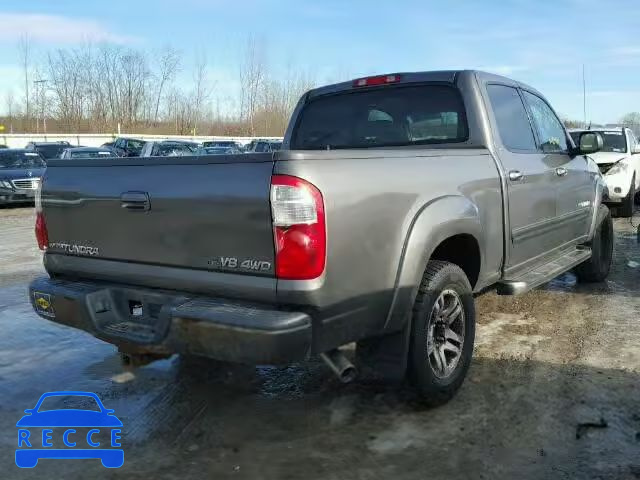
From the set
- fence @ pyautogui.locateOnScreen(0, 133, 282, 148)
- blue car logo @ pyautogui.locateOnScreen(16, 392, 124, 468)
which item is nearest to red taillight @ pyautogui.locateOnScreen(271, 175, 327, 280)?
blue car logo @ pyautogui.locateOnScreen(16, 392, 124, 468)

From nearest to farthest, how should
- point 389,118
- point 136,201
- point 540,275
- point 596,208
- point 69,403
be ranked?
point 136,201 → point 69,403 → point 389,118 → point 540,275 → point 596,208

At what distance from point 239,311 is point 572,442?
1.91 m

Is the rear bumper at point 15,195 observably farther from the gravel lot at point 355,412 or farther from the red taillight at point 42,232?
the red taillight at point 42,232

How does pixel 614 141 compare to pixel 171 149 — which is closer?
pixel 614 141

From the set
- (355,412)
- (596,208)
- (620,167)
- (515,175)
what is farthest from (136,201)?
(620,167)

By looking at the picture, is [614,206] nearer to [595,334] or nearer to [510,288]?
[595,334]

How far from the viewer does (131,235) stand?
335 cm

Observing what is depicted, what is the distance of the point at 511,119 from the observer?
4.86 m

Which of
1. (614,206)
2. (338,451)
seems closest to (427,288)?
(338,451)

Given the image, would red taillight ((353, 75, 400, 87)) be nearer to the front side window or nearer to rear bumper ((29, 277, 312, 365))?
the front side window

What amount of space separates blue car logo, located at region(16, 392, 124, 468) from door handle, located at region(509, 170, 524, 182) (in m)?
3.05

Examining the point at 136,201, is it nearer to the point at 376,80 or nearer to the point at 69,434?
the point at 69,434

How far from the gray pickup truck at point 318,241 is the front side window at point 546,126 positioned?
30.5 inches

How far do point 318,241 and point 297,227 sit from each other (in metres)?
0.11
